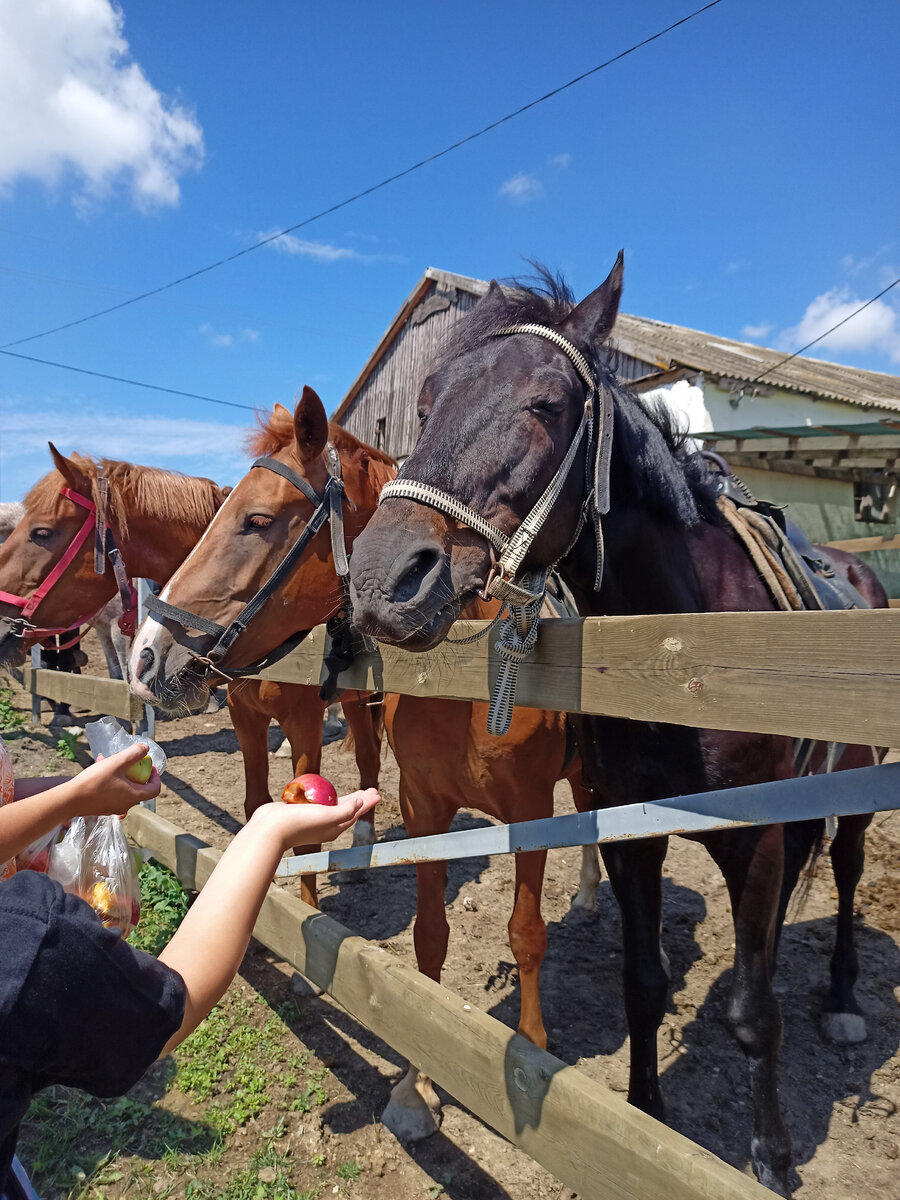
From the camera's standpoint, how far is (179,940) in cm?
92

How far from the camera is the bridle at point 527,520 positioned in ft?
4.96

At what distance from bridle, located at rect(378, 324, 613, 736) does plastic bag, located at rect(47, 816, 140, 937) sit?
1.53m

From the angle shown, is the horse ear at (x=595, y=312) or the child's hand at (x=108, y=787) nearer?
the child's hand at (x=108, y=787)

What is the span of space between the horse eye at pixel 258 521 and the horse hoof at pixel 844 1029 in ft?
10.1

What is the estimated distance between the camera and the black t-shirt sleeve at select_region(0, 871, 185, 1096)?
710 mm

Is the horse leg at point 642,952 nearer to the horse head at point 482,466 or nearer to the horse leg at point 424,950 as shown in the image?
the horse leg at point 424,950

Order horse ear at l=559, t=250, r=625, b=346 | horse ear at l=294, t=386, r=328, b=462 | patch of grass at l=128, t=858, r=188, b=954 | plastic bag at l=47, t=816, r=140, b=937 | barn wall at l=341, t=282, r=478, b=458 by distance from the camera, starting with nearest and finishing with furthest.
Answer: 1. horse ear at l=559, t=250, r=625, b=346
2. plastic bag at l=47, t=816, r=140, b=937
3. horse ear at l=294, t=386, r=328, b=462
4. patch of grass at l=128, t=858, r=188, b=954
5. barn wall at l=341, t=282, r=478, b=458

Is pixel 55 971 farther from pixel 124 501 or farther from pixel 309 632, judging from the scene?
pixel 124 501

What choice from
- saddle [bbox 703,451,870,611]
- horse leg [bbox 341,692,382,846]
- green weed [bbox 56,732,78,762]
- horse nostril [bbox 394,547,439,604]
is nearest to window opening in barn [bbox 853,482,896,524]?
horse leg [bbox 341,692,382,846]

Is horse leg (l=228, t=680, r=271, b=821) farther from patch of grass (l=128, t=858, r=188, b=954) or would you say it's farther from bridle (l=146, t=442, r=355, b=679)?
bridle (l=146, t=442, r=355, b=679)

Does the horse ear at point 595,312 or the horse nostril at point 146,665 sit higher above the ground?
the horse ear at point 595,312

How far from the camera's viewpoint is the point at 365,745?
4789 mm

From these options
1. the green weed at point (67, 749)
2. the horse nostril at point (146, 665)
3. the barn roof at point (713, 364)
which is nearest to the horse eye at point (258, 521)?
the horse nostril at point (146, 665)

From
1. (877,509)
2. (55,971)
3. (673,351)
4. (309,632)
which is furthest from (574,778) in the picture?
(877,509)
